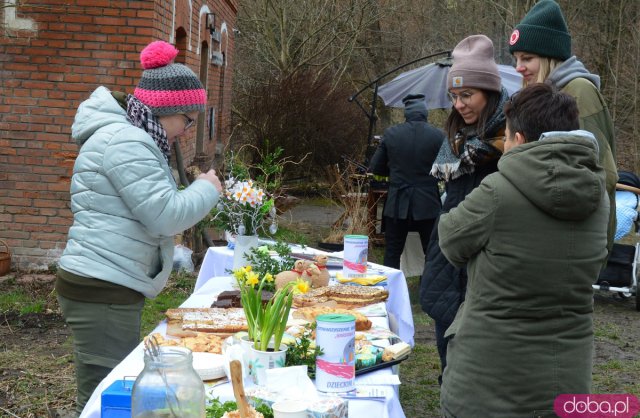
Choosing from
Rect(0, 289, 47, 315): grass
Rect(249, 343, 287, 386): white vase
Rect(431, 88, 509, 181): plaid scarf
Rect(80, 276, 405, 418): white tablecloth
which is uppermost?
Rect(431, 88, 509, 181): plaid scarf

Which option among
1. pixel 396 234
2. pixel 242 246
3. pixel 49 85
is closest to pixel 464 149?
pixel 242 246

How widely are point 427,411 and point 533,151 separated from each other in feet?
10.5

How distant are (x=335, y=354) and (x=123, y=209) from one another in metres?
1.21

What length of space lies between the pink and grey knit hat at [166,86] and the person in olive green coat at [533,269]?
1.35 meters

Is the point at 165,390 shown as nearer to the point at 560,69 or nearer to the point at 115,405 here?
the point at 115,405

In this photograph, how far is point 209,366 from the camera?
2584mm

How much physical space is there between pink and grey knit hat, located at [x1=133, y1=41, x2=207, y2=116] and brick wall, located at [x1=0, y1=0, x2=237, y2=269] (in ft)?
15.3

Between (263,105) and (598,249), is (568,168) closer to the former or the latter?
(598,249)

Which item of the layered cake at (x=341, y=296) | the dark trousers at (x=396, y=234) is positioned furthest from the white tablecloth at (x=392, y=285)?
the dark trousers at (x=396, y=234)

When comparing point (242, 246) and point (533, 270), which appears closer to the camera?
point (533, 270)

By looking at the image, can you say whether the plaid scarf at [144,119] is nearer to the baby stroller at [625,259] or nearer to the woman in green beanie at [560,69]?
the woman in green beanie at [560,69]

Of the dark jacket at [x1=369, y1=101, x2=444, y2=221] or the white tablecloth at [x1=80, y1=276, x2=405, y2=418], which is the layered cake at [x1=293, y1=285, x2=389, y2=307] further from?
the dark jacket at [x1=369, y1=101, x2=444, y2=221]

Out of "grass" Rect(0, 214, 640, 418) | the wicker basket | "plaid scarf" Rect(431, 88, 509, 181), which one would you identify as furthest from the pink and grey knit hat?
the wicker basket

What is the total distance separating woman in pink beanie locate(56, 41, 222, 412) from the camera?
3100 millimetres
